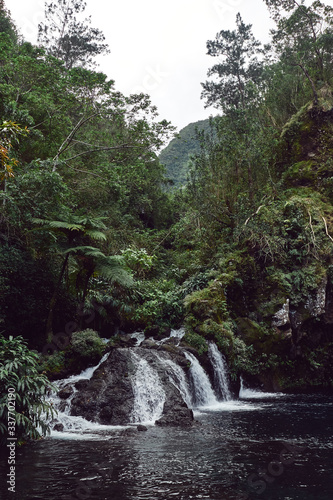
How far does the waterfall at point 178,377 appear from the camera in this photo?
32.7 ft

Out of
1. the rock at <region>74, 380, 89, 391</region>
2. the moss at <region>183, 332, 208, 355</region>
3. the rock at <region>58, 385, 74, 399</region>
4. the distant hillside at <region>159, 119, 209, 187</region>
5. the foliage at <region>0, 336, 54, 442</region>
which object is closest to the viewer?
the foliage at <region>0, 336, 54, 442</region>

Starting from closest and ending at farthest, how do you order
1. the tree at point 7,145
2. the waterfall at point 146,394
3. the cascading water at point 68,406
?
the tree at point 7,145
the cascading water at point 68,406
the waterfall at point 146,394

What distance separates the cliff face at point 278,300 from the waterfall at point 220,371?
277 millimetres

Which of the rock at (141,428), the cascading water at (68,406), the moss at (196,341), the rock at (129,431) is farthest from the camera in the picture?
the moss at (196,341)

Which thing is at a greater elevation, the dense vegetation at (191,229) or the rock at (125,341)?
the dense vegetation at (191,229)

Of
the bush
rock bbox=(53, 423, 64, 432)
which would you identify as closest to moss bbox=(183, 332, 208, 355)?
the bush

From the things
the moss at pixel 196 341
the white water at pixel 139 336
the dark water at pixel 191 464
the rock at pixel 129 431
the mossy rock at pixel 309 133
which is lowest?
the dark water at pixel 191 464

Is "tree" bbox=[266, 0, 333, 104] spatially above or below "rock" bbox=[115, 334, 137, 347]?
above

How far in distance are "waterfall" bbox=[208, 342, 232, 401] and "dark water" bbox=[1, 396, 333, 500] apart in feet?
9.79

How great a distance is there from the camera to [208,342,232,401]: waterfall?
36.8 feet

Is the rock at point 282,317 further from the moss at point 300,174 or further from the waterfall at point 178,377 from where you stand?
the moss at point 300,174

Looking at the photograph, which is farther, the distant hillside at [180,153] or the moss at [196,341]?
the distant hillside at [180,153]

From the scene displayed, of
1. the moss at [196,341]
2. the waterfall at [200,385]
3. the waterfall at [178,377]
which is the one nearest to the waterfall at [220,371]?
the moss at [196,341]

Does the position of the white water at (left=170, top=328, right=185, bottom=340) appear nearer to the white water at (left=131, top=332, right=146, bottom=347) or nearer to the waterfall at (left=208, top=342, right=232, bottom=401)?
the white water at (left=131, top=332, right=146, bottom=347)
